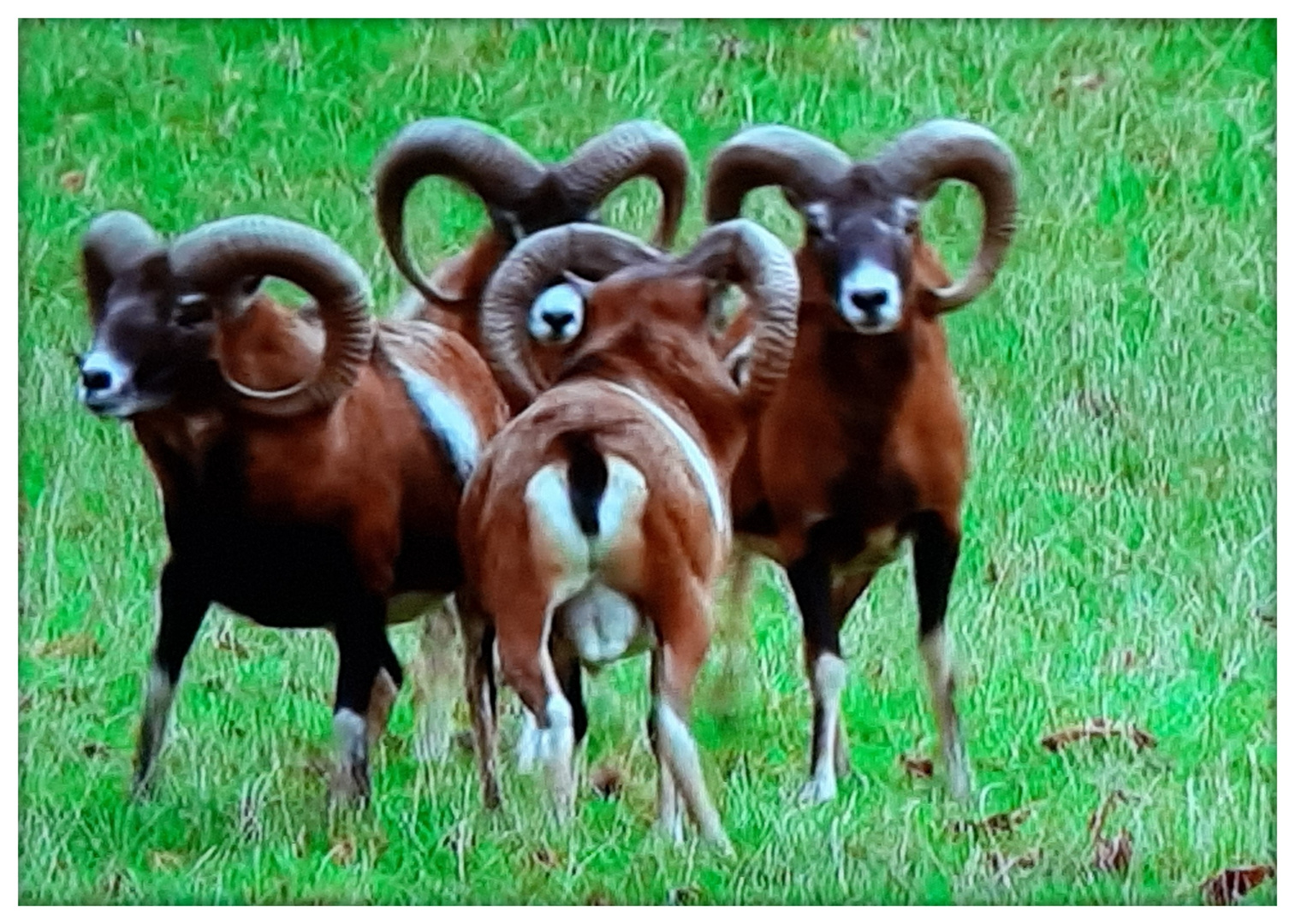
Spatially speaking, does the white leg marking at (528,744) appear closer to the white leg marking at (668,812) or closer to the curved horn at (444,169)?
the white leg marking at (668,812)

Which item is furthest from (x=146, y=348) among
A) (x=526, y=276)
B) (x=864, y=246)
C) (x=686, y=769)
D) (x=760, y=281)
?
(x=864, y=246)

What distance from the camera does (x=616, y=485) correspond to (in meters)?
4.73

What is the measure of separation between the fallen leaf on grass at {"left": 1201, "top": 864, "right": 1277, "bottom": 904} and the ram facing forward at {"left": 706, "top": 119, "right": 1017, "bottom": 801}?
47cm

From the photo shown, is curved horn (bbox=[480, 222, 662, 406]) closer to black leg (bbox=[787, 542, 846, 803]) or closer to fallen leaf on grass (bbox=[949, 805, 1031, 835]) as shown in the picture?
black leg (bbox=[787, 542, 846, 803])

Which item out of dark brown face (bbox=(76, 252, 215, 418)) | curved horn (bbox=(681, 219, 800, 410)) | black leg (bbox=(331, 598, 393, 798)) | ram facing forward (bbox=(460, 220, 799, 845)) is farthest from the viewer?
black leg (bbox=(331, 598, 393, 798))

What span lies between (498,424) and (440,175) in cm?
50

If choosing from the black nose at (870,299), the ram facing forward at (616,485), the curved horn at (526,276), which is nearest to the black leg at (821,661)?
the ram facing forward at (616,485)

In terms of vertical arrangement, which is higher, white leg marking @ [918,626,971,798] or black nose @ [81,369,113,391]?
black nose @ [81,369,113,391]

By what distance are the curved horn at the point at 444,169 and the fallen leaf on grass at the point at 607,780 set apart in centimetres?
90

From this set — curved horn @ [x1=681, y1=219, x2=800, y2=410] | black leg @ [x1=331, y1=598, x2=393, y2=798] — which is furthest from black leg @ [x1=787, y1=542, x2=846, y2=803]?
black leg @ [x1=331, y1=598, x2=393, y2=798]

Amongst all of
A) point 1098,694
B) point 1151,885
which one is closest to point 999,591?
point 1098,694

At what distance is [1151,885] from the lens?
515 centimetres

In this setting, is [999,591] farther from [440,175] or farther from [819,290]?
[440,175]

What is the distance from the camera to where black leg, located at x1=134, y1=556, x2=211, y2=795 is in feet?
17.0
